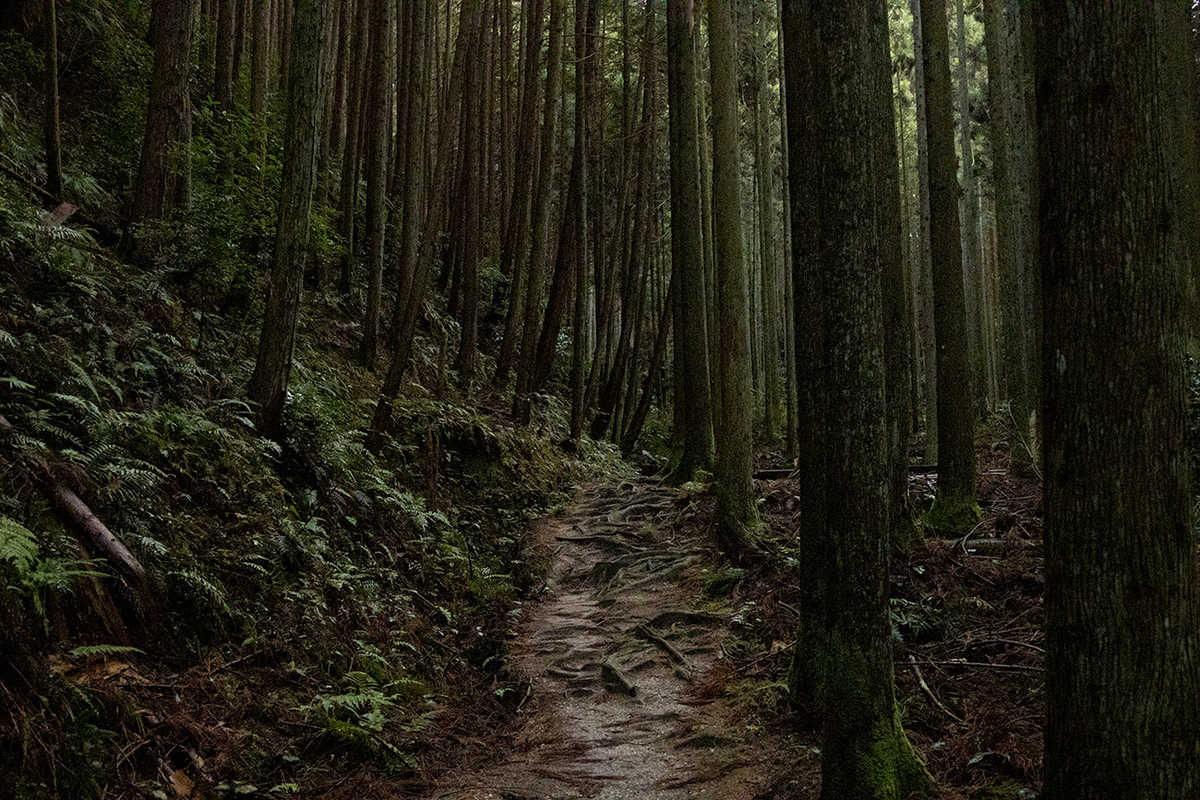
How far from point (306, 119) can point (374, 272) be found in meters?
3.77


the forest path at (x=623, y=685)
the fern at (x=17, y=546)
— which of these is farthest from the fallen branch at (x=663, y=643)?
the fern at (x=17, y=546)

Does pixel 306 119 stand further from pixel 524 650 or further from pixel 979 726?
pixel 979 726

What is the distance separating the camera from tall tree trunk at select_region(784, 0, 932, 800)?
13.6 ft

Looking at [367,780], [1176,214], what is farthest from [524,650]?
[1176,214]

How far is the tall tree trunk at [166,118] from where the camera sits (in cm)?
761

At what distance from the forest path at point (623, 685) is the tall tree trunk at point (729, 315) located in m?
0.71

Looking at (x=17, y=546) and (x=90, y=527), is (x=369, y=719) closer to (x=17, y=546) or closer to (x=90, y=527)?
(x=90, y=527)

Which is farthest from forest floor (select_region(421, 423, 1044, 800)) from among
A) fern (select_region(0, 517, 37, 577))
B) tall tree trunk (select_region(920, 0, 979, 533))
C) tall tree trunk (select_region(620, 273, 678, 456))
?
tall tree trunk (select_region(620, 273, 678, 456))

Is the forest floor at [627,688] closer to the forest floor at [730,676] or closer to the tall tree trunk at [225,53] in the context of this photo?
the forest floor at [730,676]

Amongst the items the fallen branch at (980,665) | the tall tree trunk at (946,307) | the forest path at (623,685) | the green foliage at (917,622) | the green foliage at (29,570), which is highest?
the tall tree trunk at (946,307)

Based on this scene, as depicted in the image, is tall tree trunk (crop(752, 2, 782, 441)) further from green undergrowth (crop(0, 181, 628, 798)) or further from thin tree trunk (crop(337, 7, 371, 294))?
green undergrowth (crop(0, 181, 628, 798))

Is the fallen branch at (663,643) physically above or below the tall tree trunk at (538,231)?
below

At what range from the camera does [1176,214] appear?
101 inches

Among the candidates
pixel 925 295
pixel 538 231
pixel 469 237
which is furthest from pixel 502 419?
pixel 925 295
